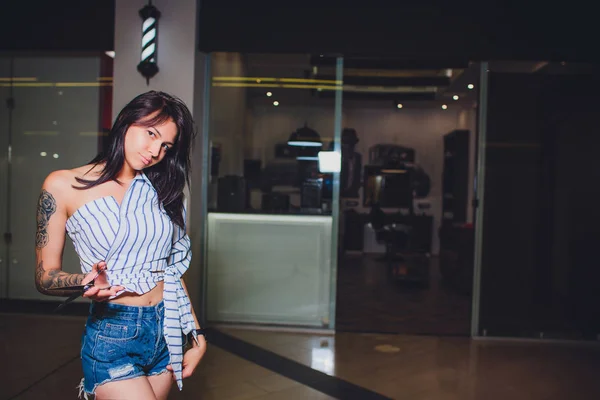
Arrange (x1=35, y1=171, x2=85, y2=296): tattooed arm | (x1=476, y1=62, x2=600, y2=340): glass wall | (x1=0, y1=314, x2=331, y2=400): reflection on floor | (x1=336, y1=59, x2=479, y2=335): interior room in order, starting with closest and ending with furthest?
(x1=35, y1=171, x2=85, y2=296): tattooed arm
(x1=0, y1=314, x2=331, y2=400): reflection on floor
(x1=476, y1=62, x2=600, y2=340): glass wall
(x1=336, y1=59, x2=479, y2=335): interior room

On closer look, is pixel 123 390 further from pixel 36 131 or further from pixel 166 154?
pixel 36 131

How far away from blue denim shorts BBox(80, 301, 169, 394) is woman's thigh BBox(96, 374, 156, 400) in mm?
13

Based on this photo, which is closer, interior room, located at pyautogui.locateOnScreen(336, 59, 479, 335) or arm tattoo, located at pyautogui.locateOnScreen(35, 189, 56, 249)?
arm tattoo, located at pyautogui.locateOnScreen(35, 189, 56, 249)

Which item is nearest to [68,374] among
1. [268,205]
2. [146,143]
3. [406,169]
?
[268,205]

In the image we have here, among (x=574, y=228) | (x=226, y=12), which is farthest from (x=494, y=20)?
(x=226, y=12)

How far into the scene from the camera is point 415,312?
215 inches

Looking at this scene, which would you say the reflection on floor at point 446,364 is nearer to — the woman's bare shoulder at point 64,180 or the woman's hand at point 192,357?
the woman's hand at point 192,357

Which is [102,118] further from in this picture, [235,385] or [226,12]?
[235,385]

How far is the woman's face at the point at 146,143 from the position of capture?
1470mm

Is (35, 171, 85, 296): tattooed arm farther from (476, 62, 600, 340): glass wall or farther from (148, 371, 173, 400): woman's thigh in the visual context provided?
(476, 62, 600, 340): glass wall

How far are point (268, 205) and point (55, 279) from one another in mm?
3348

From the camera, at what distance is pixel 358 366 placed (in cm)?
374

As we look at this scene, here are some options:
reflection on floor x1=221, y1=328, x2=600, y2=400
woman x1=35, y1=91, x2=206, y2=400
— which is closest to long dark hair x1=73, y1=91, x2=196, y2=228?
woman x1=35, y1=91, x2=206, y2=400

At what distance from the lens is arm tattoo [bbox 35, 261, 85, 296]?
1.29 m
